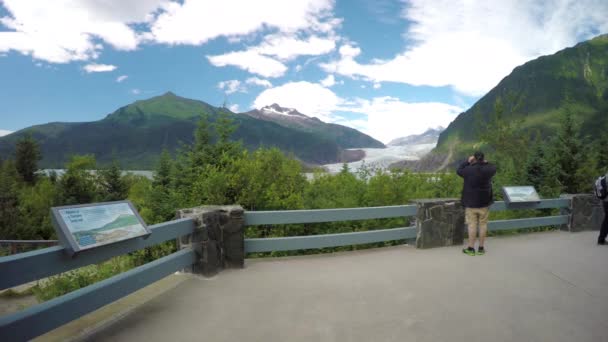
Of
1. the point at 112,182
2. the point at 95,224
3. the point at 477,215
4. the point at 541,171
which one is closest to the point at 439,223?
the point at 477,215

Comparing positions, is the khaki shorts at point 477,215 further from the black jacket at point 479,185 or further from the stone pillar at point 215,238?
the stone pillar at point 215,238

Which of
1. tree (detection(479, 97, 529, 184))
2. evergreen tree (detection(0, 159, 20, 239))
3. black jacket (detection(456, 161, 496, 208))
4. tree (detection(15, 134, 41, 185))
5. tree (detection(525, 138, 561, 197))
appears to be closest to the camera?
black jacket (detection(456, 161, 496, 208))

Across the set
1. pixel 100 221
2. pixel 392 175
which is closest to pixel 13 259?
pixel 100 221

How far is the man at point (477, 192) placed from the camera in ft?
22.5

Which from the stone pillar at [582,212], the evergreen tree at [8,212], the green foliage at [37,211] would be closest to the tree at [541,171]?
the stone pillar at [582,212]

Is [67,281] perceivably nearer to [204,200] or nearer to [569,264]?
[204,200]

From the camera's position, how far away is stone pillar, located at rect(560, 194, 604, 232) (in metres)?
9.67

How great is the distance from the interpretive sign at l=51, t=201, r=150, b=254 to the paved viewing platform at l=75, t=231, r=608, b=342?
0.86 meters

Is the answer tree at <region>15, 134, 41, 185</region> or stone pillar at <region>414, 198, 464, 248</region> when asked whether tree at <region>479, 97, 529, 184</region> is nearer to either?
stone pillar at <region>414, 198, 464, 248</region>

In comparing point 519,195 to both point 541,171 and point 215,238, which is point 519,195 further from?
point 541,171

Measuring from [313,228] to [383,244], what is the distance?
150 cm

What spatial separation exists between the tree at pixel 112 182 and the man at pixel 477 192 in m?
48.0

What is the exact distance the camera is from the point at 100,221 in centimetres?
377

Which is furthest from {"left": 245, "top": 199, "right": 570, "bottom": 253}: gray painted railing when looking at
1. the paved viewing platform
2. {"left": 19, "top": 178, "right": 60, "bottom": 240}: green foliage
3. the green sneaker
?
{"left": 19, "top": 178, "right": 60, "bottom": 240}: green foliage
